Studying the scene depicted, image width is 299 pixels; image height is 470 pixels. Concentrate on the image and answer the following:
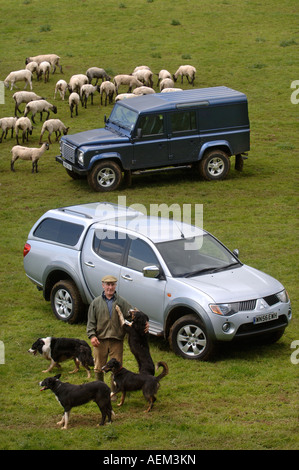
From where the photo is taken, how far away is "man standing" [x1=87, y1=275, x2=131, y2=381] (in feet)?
32.7

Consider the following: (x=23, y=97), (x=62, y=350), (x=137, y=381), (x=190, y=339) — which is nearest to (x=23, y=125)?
(x=23, y=97)

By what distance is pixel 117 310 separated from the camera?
996 cm

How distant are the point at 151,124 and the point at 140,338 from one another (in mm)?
11597

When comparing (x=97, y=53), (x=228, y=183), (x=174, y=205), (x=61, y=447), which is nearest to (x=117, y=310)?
(x=61, y=447)

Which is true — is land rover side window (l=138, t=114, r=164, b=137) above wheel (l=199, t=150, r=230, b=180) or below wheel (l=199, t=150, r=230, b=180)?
above

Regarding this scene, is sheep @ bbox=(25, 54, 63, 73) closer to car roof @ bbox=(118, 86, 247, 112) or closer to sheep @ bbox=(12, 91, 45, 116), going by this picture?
sheep @ bbox=(12, 91, 45, 116)

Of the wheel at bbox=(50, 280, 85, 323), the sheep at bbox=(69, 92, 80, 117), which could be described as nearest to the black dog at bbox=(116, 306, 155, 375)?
the wheel at bbox=(50, 280, 85, 323)

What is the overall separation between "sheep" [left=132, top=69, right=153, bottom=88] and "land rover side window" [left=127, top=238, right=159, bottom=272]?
19738mm

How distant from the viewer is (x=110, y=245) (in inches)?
494

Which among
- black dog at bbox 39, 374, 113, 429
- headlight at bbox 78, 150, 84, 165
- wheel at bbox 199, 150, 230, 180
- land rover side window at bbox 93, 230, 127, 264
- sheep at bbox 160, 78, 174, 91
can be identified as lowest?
wheel at bbox 199, 150, 230, 180

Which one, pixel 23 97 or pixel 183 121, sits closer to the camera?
pixel 183 121

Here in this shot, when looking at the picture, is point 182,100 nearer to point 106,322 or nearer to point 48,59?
point 106,322

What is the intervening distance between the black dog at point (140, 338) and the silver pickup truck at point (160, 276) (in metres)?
1.24

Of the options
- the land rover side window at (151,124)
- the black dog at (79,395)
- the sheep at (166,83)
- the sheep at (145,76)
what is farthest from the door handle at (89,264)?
the sheep at (145,76)
